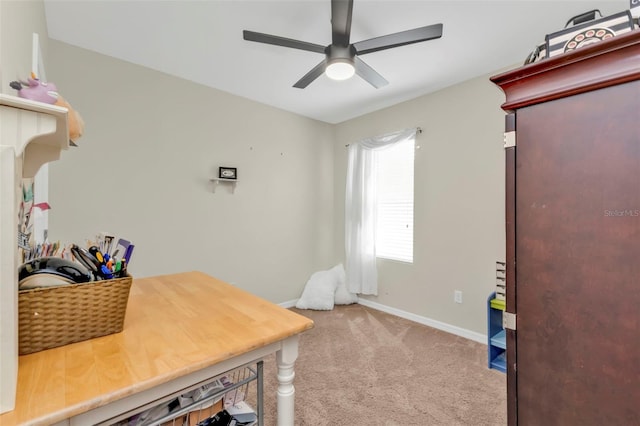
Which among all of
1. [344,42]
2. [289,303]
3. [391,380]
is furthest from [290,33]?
[289,303]

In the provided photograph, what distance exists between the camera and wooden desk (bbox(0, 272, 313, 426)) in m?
0.61

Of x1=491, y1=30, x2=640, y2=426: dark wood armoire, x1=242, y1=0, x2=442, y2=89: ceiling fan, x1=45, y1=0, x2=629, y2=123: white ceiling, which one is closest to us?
x1=491, y1=30, x2=640, y2=426: dark wood armoire

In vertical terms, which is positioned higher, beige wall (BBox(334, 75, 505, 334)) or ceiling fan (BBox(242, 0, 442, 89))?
ceiling fan (BBox(242, 0, 442, 89))

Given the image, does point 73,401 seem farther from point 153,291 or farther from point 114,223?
point 114,223

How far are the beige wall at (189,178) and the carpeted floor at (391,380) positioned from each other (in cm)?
119

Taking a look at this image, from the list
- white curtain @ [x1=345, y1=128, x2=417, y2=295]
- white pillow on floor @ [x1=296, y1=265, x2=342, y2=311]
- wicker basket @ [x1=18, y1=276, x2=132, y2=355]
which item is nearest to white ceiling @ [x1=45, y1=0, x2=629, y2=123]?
white curtain @ [x1=345, y1=128, x2=417, y2=295]

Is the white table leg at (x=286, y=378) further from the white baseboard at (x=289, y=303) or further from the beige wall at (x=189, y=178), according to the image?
the white baseboard at (x=289, y=303)

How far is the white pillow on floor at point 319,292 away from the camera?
140 inches

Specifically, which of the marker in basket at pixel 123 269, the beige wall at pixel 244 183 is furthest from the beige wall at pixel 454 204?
the marker in basket at pixel 123 269

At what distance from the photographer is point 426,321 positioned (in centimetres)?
313

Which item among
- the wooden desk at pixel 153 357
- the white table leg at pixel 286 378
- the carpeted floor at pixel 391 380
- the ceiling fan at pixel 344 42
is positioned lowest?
the carpeted floor at pixel 391 380

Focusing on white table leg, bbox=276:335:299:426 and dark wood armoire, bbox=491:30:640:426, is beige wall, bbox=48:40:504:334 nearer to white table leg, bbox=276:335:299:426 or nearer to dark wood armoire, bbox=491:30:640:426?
dark wood armoire, bbox=491:30:640:426

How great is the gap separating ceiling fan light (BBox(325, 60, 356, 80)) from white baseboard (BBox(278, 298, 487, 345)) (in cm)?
254

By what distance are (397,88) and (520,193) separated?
7.58ft
